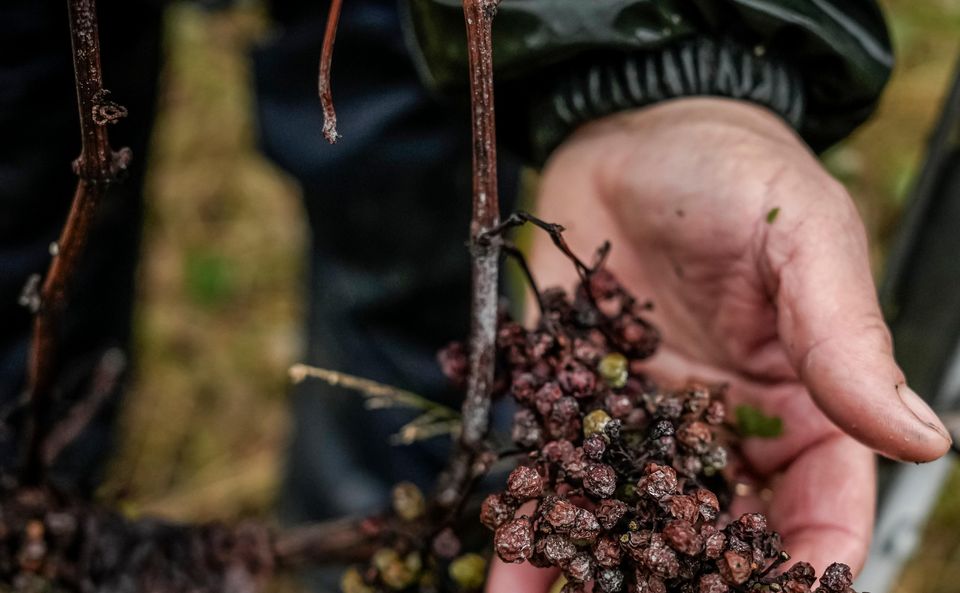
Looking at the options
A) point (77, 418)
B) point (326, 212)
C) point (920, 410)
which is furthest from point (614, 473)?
point (326, 212)

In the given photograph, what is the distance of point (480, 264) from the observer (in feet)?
3.33

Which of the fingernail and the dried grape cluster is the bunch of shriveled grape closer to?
the dried grape cluster

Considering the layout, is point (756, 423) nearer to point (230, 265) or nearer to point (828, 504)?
point (828, 504)

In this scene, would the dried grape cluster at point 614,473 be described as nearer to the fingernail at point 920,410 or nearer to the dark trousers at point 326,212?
the fingernail at point 920,410

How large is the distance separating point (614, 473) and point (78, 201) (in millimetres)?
675

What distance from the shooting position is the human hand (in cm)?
99

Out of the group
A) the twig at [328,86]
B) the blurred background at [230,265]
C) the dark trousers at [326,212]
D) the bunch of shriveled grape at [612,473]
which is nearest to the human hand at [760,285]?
the bunch of shriveled grape at [612,473]

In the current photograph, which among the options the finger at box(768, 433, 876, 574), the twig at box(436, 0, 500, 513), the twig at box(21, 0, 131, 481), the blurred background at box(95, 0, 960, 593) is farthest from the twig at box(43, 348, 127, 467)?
the finger at box(768, 433, 876, 574)

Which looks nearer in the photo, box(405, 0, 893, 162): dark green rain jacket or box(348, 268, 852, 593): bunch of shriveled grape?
box(348, 268, 852, 593): bunch of shriveled grape

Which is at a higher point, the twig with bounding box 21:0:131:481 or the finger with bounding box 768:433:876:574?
the twig with bounding box 21:0:131:481

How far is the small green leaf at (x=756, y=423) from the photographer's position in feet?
3.92

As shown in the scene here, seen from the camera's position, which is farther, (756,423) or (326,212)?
(326,212)

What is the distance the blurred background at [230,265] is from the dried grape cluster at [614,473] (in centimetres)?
176

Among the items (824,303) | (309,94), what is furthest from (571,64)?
(309,94)
